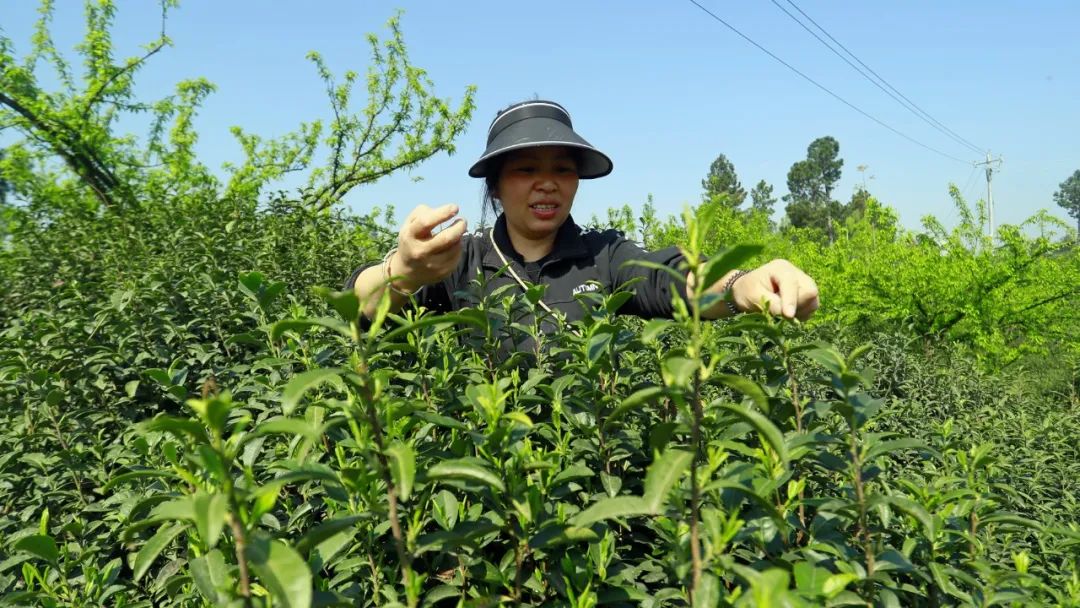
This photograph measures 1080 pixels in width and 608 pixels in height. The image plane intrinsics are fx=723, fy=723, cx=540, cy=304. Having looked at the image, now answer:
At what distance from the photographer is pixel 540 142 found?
9.67ft

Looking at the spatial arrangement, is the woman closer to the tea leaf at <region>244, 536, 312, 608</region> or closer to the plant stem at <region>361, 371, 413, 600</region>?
the plant stem at <region>361, 371, 413, 600</region>

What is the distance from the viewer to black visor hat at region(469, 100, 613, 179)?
300 cm

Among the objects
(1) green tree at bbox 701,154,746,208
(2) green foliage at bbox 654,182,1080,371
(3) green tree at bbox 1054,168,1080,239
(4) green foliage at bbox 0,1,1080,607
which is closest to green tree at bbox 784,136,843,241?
(1) green tree at bbox 701,154,746,208

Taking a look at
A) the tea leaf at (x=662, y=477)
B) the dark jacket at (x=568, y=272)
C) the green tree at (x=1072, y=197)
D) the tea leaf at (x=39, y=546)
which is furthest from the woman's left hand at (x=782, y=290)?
the green tree at (x=1072, y=197)

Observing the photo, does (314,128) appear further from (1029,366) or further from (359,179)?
(1029,366)

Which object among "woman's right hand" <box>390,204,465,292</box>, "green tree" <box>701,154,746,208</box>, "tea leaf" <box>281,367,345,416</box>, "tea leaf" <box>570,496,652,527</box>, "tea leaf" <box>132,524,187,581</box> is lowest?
"tea leaf" <box>132,524,187,581</box>

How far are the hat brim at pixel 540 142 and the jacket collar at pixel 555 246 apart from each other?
27 centimetres

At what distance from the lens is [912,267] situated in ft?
37.3

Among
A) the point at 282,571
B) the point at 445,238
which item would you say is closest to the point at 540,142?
the point at 445,238

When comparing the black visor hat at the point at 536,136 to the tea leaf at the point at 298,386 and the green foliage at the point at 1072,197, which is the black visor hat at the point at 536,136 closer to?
the tea leaf at the point at 298,386

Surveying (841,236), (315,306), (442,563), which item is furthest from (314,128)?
(442,563)

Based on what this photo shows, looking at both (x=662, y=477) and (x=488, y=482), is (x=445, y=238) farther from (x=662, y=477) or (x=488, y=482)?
(x=662, y=477)

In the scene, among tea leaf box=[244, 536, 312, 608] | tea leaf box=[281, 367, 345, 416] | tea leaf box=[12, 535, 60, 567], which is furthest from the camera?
tea leaf box=[12, 535, 60, 567]

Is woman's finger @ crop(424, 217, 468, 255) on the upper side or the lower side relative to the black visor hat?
lower
